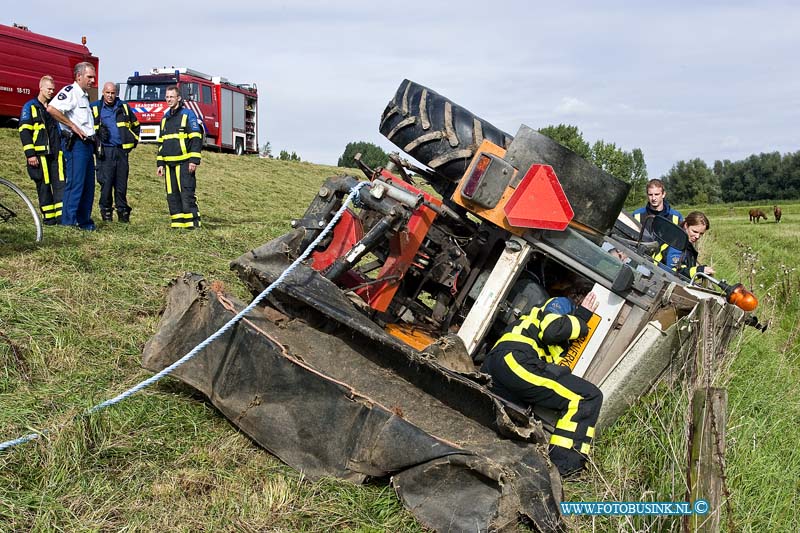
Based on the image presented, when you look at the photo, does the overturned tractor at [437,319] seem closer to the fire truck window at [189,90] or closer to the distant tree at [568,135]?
the fire truck window at [189,90]

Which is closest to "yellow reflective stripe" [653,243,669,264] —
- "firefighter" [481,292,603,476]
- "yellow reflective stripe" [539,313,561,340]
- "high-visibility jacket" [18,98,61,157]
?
"firefighter" [481,292,603,476]

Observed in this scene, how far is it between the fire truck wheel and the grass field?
5.55ft

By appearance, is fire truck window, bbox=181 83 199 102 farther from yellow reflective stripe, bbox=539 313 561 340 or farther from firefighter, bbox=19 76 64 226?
yellow reflective stripe, bbox=539 313 561 340

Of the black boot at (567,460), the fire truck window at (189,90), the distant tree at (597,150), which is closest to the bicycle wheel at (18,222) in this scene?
the black boot at (567,460)

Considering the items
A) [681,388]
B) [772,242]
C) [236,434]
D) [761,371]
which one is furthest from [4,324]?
[772,242]

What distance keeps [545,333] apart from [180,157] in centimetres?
540

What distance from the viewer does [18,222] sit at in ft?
21.2

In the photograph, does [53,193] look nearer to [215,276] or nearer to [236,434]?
[215,276]

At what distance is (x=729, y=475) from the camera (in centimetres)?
346

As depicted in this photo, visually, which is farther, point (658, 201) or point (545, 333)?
point (658, 201)

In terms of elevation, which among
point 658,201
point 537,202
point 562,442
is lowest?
point 562,442

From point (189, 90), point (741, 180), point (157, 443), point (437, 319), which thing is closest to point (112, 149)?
point (437, 319)

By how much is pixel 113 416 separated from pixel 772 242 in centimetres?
1871

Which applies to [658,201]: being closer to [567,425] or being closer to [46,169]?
[567,425]
